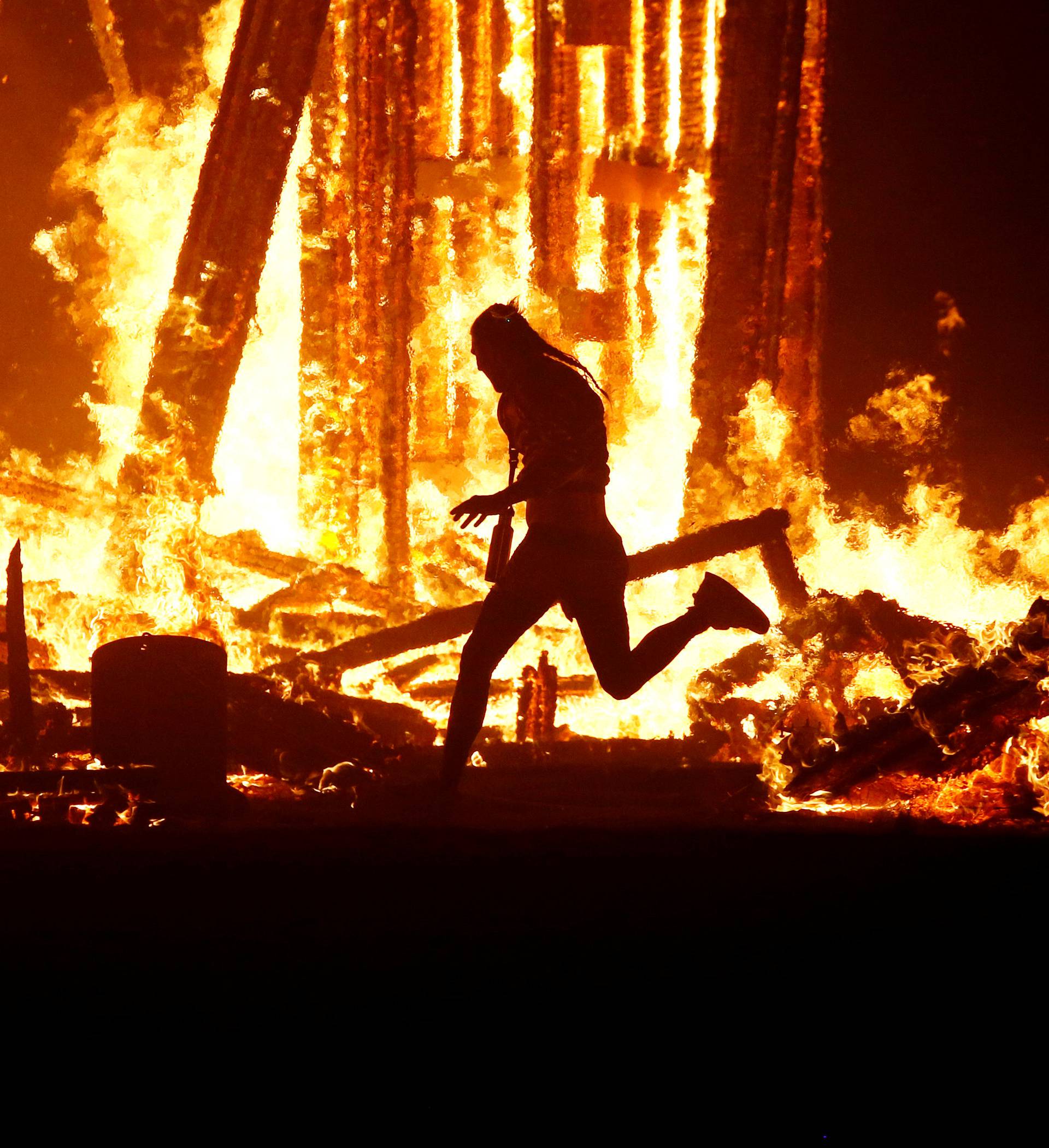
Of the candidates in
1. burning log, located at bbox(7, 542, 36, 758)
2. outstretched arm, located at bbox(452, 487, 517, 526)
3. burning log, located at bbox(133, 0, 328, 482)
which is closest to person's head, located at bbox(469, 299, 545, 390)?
outstretched arm, located at bbox(452, 487, 517, 526)

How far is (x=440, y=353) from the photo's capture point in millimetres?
10016

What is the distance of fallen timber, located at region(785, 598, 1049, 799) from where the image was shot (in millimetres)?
4965

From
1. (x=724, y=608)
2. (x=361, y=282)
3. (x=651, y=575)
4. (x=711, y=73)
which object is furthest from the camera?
(x=711, y=73)

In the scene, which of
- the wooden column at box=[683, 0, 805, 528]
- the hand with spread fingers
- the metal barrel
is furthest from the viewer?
the wooden column at box=[683, 0, 805, 528]

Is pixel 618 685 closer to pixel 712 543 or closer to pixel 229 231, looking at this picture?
pixel 712 543

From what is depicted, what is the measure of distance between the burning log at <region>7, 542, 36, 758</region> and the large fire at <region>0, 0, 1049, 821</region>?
2.50 m

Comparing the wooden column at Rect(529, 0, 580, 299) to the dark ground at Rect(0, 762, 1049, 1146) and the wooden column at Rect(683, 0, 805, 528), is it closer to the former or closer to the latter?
the wooden column at Rect(683, 0, 805, 528)

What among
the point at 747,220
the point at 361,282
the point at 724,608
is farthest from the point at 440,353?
the point at 724,608

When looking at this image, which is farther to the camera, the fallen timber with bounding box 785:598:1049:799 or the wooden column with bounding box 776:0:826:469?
the wooden column with bounding box 776:0:826:469

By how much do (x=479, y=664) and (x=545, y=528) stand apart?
0.61 meters

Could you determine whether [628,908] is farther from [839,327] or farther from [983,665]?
[839,327]

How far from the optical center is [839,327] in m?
9.98

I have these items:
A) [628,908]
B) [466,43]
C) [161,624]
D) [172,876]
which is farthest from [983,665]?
[466,43]

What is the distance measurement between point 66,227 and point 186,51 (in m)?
1.94
